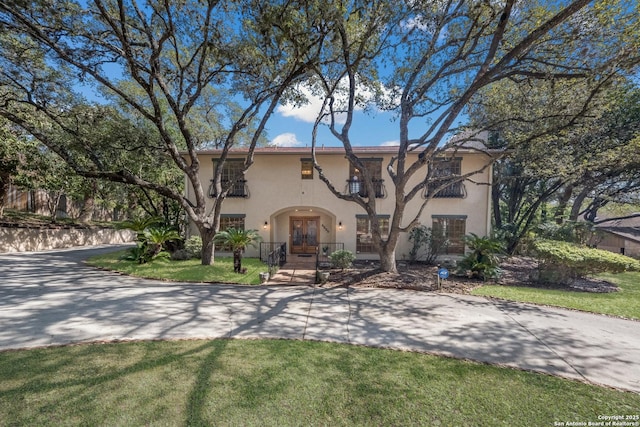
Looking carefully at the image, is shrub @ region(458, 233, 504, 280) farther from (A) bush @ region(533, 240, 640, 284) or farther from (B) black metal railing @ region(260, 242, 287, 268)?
(B) black metal railing @ region(260, 242, 287, 268)

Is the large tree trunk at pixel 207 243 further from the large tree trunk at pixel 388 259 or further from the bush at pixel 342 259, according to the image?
the large tree trunk at pixel 388 259

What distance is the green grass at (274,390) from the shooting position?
2703mm

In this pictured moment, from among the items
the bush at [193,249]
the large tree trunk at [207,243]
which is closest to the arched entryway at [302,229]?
the bush at [193,249]

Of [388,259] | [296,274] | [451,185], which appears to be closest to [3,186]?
[296,274]

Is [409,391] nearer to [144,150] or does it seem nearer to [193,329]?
[193,329]

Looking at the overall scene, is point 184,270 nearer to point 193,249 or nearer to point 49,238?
point 193,249

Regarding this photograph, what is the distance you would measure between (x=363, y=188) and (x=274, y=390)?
34.6 ft

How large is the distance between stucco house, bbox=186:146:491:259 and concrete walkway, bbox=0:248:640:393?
5.53m

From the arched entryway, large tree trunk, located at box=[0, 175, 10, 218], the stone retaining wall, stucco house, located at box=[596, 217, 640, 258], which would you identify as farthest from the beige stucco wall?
large tree trunk, located at box=[0, 175, 10, 218]

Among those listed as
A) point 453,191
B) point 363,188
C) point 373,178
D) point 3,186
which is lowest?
point 453,191

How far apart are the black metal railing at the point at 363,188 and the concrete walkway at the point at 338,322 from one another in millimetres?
6022

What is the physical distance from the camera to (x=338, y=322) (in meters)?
5.32

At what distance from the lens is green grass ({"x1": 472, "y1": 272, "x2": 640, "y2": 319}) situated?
20.7 feet

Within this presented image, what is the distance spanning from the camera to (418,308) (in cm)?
620
